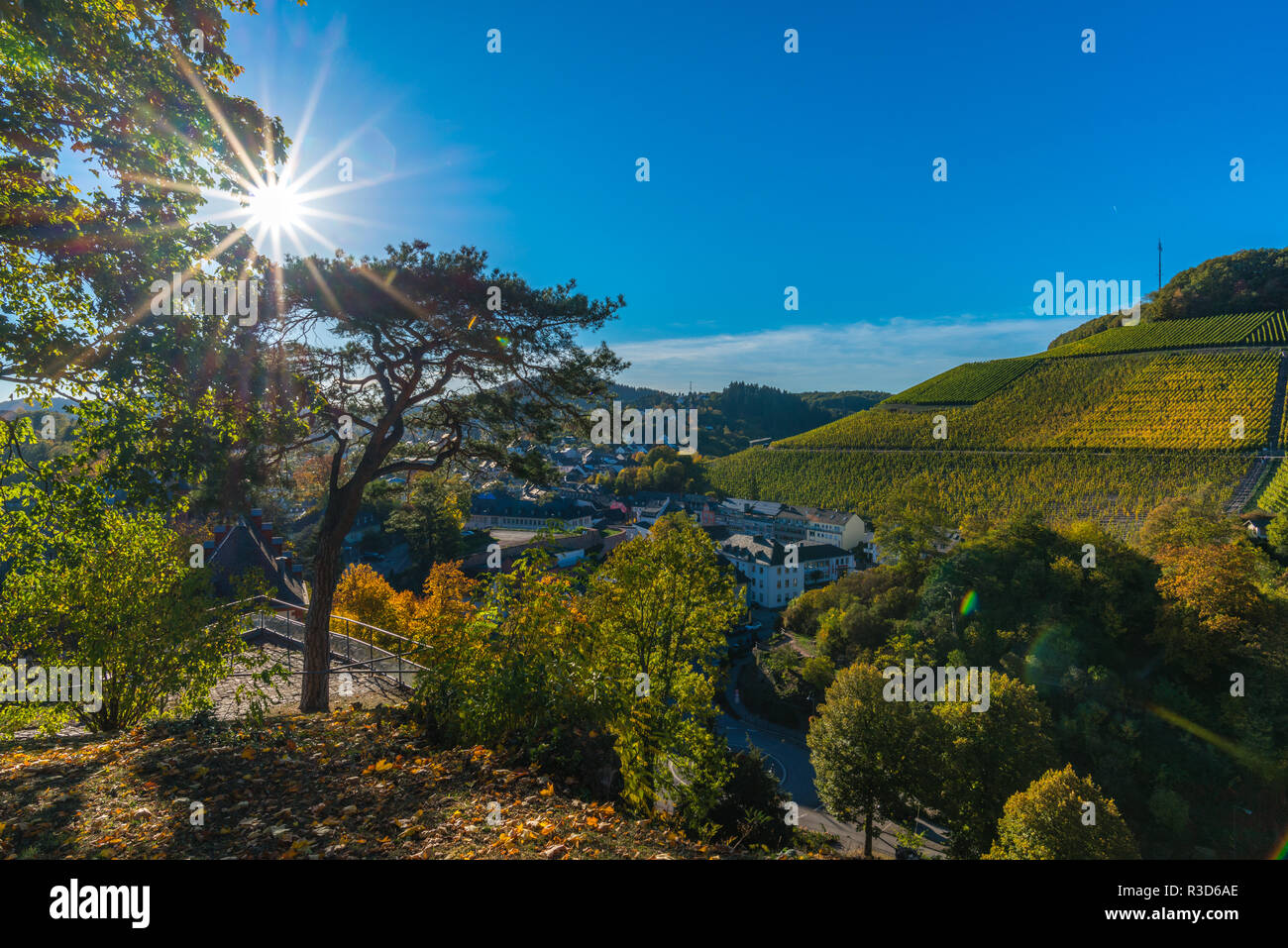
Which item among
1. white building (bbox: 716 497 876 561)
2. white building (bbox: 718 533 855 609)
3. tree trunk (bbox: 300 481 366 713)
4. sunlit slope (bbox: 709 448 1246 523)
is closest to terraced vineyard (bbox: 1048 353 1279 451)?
sunlit slope (bbox: 709 448 1246 523)

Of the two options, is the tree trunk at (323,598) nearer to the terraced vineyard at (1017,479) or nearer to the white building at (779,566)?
the terraced vineyard at (1017,479)

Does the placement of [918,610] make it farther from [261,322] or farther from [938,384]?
[938,384]

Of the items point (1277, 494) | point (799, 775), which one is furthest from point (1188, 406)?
point (799, 775)

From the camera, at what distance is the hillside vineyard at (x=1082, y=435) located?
43375mm

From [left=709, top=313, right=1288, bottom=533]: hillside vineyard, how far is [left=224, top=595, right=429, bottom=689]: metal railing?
48.9 meters

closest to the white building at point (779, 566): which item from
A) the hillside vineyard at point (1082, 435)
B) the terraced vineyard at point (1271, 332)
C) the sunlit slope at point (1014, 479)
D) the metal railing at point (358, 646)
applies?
the sunlit slope at point (1014, 479)

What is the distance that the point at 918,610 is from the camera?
105 ft

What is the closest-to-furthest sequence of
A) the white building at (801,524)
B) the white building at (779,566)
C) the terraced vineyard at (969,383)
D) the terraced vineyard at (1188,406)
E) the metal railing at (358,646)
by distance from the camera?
1. the metal railing at (358,646)
2. the terraced vineyard at (1188,406)
3. the white building at (779,566)
4. the white building at (801,524)
5. the terraced vineyard at (969,383)

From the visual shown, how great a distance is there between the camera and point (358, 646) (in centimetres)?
1475

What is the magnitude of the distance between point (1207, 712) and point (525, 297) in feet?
103

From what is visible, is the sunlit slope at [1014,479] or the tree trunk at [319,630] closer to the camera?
the tree trunk at [319,630]

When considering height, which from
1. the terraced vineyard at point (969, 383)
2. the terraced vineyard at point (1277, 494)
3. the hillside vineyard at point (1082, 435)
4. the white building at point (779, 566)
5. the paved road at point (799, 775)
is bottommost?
the paved road at point (799, 775)

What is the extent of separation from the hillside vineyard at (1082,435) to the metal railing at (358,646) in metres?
48.9

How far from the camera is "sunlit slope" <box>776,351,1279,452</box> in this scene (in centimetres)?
4762
